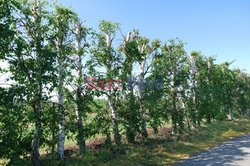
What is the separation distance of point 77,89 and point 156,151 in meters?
8.88

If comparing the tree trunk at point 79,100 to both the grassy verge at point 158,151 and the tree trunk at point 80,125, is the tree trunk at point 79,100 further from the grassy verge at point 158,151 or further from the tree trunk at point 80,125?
the grassy verge at point 158,151

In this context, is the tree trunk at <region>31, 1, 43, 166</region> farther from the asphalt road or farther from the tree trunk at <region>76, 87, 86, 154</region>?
the asphalt road

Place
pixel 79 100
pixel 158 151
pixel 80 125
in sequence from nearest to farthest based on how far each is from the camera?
pixel 79 100
pixel 80 125
pixel 158 151

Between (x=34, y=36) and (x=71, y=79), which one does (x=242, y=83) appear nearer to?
(x=71, y=79)

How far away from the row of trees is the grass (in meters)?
1.14

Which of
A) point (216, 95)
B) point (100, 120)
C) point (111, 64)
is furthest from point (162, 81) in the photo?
point (216, 95)

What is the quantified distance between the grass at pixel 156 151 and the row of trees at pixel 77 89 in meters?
1.14

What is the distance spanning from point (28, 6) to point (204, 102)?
31.7 meters

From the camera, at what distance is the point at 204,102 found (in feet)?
141

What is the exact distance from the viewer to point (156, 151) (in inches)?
979

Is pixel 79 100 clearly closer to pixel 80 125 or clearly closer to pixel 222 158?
pixel 80 125

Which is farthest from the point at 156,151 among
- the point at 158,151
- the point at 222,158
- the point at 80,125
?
the point at 80,125

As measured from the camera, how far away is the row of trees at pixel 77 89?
1512 centimetres

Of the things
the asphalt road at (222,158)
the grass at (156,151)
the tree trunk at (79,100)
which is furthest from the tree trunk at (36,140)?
the asphalt road at (222,158)
